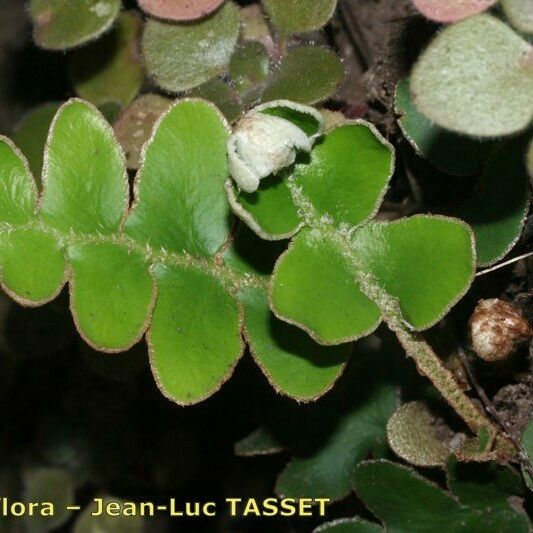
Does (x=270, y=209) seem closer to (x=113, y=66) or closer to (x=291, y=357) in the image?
(x=291, y=357)

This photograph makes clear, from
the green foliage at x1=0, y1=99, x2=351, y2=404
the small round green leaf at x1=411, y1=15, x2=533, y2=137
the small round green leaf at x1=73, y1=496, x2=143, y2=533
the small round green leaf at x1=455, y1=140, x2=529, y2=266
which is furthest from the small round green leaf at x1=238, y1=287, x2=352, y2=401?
the small round green leaf at x1=73, y1=496, x2=143, y2=533

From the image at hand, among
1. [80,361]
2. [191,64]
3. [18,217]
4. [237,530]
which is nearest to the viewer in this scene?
[18,217]

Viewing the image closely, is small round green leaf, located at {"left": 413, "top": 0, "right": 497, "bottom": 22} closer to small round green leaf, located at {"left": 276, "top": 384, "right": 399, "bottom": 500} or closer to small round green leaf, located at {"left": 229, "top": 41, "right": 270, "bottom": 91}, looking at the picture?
small round green leaf, located at {"left": 229, "top": 41, "right": 270, "bottom": 91}

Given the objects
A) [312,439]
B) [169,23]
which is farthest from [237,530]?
[169,23]

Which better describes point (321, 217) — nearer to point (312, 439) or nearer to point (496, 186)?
point (496, 186)

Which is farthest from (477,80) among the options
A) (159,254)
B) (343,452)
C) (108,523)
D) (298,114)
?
(108,523)
